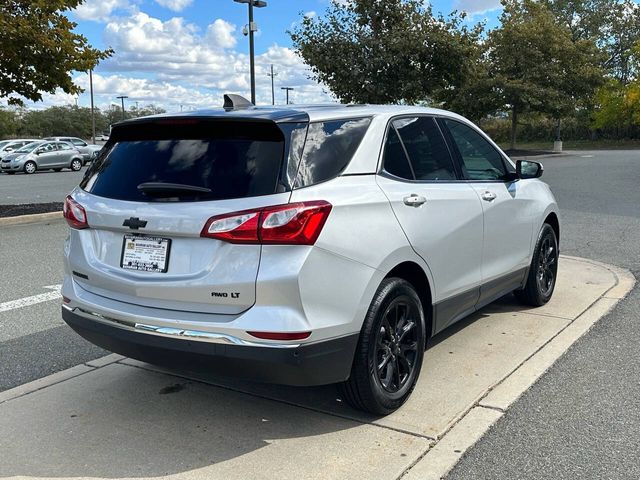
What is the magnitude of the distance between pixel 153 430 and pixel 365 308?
138 cm

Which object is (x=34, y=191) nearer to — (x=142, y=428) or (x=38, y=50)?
(x=38, y=50)

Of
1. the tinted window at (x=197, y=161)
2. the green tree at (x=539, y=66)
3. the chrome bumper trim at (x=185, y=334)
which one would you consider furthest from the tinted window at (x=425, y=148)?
the green tree at (x=539, y=66)

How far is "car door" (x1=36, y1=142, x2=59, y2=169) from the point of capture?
1183 inches

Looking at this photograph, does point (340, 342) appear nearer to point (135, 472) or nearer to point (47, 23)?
point (135, 472)

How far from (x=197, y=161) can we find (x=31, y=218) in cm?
1000

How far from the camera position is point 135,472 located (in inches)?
118

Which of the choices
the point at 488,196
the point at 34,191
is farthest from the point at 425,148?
the point at 34,191

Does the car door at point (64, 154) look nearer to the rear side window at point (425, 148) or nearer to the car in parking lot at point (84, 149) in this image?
the car in parking lot at point (84, 149)

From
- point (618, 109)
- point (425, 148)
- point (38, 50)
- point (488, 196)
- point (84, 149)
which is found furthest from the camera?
point (618, 109)

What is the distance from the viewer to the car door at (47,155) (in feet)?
98.6

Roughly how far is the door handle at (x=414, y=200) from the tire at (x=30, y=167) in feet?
97.3

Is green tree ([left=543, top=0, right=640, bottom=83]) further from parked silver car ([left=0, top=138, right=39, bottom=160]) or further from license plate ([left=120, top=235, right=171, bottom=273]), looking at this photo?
license plate ([left=120, top=235, right=171, bottom=273])

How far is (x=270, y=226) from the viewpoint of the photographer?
2902 mm

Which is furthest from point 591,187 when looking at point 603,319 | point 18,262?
point 18,262
